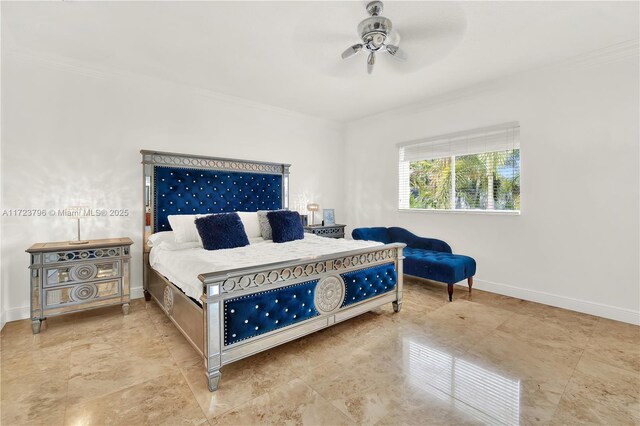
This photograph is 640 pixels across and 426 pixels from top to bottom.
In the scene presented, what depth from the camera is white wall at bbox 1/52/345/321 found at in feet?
9.45

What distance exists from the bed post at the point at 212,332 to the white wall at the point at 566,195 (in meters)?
3.49

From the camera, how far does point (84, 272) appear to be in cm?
282

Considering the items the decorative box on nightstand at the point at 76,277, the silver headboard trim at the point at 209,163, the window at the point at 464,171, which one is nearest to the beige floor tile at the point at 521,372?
the window at the point at 464,171

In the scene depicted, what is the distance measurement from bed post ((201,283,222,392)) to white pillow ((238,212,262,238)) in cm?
185

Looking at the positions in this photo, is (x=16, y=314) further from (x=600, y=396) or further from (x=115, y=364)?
(x=600, y=396)

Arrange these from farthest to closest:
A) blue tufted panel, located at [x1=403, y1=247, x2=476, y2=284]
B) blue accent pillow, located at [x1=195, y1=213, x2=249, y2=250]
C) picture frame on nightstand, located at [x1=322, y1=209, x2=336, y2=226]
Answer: picture frame on nightstand, located at [x1=322, y1=209, x2=336, y2=226], blue tufted panel, located at [x1=403, y1=247, x2=476, y2=284], blue accent pillow, located at [x1=195, y1=213, x2=249, y2=250]

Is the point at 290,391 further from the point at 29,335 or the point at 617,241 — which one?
the point at 617,241

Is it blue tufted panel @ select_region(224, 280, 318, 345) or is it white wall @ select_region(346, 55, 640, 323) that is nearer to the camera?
blue tufted panel @ select_region(224, 280, 318, 345)

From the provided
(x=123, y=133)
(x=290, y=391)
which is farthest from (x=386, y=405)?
(x=123, y=133)

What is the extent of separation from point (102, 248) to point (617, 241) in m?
5.16

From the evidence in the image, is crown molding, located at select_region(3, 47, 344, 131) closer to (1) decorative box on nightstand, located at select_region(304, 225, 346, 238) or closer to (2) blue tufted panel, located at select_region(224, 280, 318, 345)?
(1) decorative box on nightstand, located at select_region(304, 225, 346, 238)

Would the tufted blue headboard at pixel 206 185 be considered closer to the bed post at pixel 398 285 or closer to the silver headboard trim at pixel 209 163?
the silver headboard trim at pixel 209 163

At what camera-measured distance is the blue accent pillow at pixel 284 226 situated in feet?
11.6

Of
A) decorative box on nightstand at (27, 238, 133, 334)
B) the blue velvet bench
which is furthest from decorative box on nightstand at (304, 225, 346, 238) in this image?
decorative box on nightstand at (27, 238, 133, 334)
